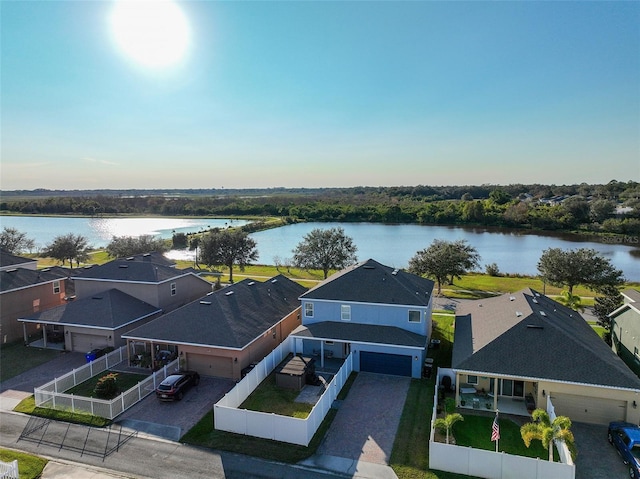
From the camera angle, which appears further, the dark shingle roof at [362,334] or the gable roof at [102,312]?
the gable roof at [102,312]

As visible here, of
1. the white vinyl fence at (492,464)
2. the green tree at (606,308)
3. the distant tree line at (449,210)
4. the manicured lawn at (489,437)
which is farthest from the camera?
the distant tree line at (449,210)

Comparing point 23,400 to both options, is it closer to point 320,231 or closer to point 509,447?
point 509,447

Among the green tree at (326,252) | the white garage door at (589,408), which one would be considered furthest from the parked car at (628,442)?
the green tree at (326,252)

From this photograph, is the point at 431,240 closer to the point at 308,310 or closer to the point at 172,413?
the point at 308,310

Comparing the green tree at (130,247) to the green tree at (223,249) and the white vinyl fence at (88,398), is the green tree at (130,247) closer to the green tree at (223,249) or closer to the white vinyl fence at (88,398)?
the green tree at (223,249)

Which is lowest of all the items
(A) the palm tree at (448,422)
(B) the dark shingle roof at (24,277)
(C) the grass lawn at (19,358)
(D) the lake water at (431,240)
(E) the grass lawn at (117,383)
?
(D) the lake water at (431,240)

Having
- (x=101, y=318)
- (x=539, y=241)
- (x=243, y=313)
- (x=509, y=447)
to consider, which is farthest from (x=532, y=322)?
(x=539, y=241)

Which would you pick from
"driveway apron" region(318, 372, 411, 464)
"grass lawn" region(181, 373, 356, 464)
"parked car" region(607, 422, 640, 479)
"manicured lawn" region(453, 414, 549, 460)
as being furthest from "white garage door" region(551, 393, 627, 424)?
"grass lawn" region(181, 373, 356, 464)
